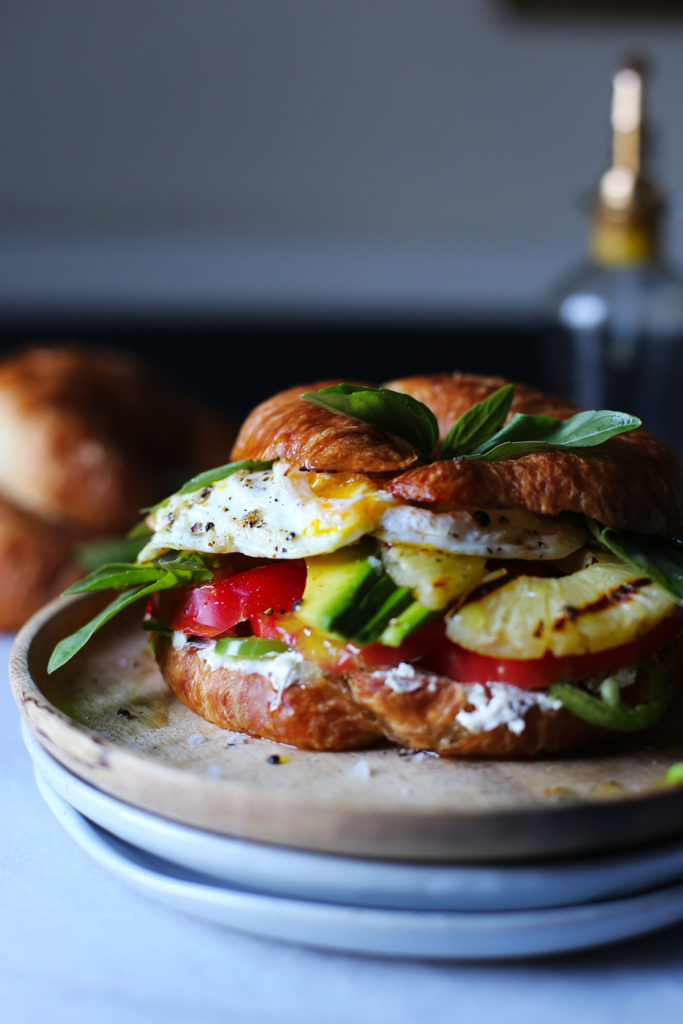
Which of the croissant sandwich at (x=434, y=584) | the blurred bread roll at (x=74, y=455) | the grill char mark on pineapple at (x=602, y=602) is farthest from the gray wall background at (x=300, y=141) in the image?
the grill char mark on pineapple at (x=602, y=602)

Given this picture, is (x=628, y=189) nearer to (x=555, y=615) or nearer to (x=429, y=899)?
(x=555, y=615)

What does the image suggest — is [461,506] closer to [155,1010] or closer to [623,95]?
[155,1010]

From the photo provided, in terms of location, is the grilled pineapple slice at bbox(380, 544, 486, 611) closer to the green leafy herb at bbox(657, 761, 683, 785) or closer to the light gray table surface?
the green leafy herb at bbox(657, 761, 683, 785)

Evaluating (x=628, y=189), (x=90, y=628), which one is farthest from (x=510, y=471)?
(x=628, y=189)

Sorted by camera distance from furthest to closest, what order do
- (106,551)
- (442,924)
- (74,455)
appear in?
(74,455) < (106,551) < (442,924)

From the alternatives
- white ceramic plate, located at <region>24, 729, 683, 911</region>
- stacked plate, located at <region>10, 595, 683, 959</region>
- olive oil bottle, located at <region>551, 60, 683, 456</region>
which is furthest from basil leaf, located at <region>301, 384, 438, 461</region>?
olive oil bottle, located at <region>551, 60, 683, 456</region>

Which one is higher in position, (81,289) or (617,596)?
(617,596)

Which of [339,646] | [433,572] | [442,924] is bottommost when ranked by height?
[442,924]

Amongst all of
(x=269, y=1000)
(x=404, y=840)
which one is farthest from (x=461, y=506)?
(x=269, y=1000)
